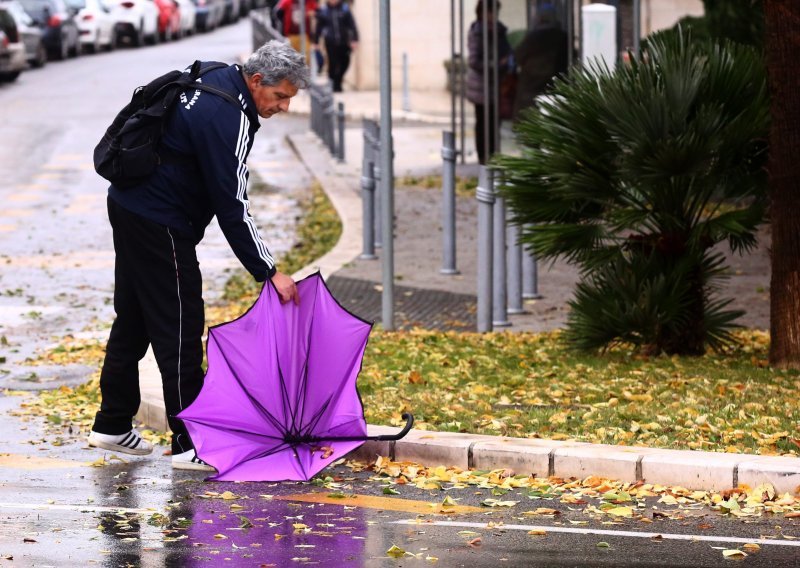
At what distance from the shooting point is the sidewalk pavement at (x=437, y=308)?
689 centimetres

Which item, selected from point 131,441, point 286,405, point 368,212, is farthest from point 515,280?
point 286,405

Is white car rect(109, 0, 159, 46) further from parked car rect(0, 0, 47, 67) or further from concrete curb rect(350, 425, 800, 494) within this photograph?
concrete curb rect(350, 425, 800, 494)

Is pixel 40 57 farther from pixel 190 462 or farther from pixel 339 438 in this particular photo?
pixel 339 438

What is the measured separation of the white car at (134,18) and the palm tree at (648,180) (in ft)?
136

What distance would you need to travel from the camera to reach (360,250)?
15508 millimetres

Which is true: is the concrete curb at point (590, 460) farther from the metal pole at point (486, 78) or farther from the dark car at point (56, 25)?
the dark car at point (56, 25)

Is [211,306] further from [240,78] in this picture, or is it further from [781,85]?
[240,78]

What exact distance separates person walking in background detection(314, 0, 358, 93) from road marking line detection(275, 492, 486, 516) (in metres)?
27.7

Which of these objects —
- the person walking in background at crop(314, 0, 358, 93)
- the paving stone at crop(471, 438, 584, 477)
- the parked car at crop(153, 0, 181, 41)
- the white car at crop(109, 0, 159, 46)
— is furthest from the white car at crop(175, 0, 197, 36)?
the paving stone at crop(471, 438, 584, 477)

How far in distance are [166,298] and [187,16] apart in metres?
51.8

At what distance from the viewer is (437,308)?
41.4 feet

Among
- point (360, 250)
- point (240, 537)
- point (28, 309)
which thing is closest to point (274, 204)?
point (360, 250)

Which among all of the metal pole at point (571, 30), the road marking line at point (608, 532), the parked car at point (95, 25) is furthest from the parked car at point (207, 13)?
the road marking line at point (608, 532)

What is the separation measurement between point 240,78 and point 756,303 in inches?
265
